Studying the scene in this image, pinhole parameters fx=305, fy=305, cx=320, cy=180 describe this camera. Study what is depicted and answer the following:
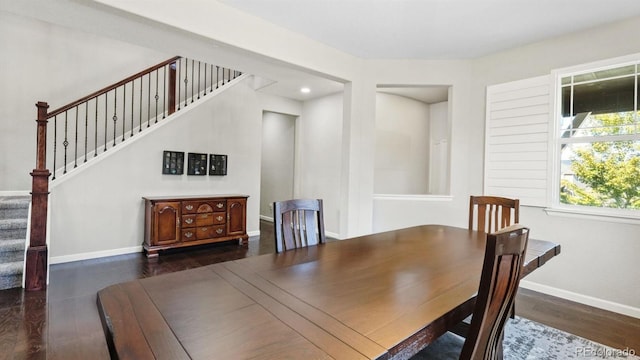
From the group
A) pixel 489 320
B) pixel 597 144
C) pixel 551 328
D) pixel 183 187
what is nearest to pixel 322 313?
pixel 489 320

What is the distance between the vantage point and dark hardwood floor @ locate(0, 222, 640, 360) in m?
2.06

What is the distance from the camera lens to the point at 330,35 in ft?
10.3

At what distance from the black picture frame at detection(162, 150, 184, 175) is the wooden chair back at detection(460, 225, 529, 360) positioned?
459cm

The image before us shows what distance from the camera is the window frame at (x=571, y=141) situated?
8.80 ft

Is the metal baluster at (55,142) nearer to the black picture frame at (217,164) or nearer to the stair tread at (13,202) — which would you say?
the stair tread at (13,202)

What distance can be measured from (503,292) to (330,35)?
9.42 feet

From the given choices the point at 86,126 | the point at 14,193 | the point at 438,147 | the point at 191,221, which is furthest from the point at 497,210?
the point at 14,193

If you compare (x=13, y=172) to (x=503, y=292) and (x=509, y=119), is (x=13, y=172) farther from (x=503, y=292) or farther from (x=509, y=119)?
(x=509, y=119)

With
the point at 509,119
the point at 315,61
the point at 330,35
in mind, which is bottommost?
the point at 509,119

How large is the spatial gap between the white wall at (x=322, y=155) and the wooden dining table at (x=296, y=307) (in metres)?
3.93

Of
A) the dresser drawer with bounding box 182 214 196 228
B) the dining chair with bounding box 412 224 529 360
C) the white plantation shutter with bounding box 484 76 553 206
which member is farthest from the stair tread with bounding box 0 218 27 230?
the white plantation shutter with bounding box 484 76 553 206

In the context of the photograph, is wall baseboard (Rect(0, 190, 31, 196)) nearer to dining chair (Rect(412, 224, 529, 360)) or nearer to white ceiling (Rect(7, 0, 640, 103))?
white ceiling (Rect(7, 0, 640, 103))

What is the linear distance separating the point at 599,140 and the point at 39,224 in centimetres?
546

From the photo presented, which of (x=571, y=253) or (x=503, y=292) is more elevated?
(x=503, y=292)
